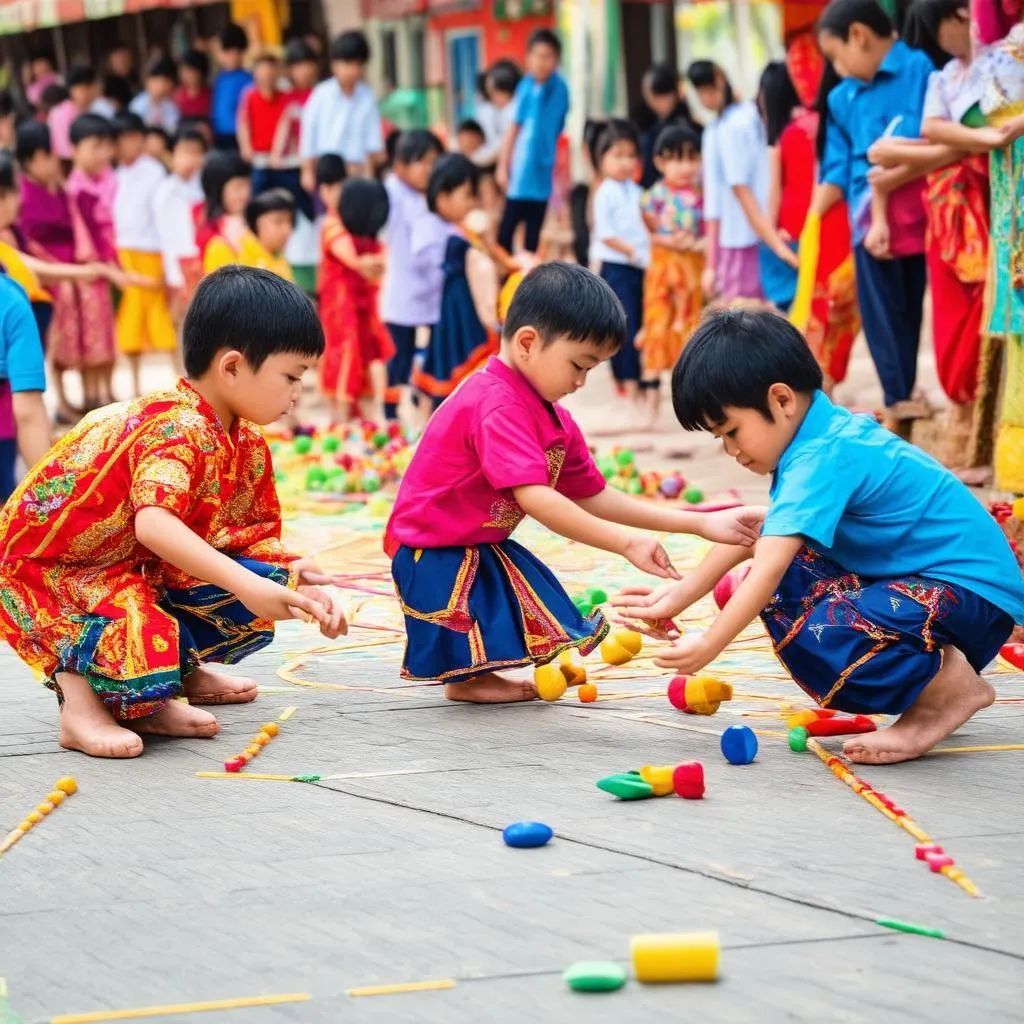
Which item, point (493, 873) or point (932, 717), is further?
point (932, 717)

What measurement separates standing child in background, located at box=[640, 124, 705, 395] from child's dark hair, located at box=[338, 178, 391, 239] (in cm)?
148

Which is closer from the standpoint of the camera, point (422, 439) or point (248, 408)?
point (248, 408)

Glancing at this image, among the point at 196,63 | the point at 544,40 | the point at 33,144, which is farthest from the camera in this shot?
the point at 196,63

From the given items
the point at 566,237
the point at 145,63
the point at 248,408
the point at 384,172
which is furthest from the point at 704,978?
the point at 145,63

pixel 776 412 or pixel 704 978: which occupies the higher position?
pixel 776 412

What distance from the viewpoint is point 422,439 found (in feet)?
14.6

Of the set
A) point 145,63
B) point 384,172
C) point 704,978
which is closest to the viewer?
point 704,978

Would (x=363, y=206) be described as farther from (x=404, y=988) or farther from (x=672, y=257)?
(x=404, y=988)

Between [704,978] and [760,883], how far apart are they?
16.3 inches

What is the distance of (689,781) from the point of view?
11.0ft

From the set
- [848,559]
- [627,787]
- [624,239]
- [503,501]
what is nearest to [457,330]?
[624,239]

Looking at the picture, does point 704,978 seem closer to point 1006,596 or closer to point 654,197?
point 1006,596

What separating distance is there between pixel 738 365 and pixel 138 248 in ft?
30.9

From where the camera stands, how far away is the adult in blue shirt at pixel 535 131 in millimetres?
11852
